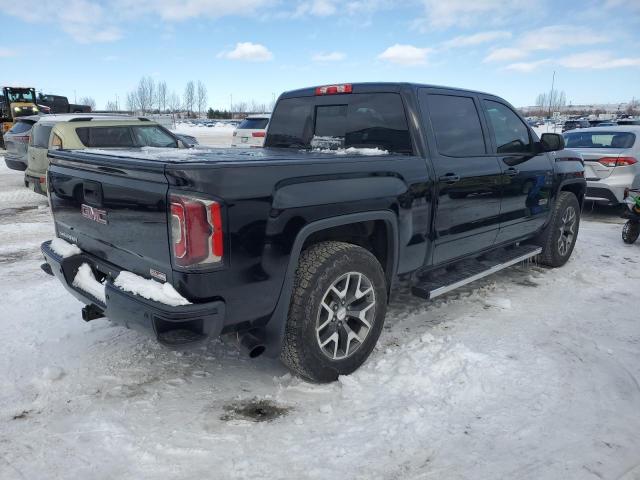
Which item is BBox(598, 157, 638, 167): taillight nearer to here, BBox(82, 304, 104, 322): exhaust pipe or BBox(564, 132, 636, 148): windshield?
BBox(564, 132, 636, 148): windshield

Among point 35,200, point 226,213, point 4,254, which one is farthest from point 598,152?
point 35,200

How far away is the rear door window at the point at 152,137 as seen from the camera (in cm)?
891

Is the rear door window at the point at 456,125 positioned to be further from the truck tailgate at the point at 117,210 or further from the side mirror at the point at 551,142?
the truck tailgate at the point at 117,210

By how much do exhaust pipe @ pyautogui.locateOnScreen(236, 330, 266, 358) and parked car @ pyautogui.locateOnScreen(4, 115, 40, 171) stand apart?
1117 cm

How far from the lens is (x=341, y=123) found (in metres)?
4.21

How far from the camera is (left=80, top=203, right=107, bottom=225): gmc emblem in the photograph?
2977 millimetres

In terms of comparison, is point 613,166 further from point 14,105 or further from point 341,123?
point 14,105

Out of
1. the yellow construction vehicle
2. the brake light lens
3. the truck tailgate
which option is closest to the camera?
the truck tailgate

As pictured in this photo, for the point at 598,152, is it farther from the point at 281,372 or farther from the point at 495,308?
the point at 281,372

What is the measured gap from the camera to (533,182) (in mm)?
4988

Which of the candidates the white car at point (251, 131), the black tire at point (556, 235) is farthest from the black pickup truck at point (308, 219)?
the white car at point (251, 131)

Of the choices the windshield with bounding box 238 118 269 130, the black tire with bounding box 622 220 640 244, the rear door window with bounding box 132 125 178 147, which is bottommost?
the black tire with bounding box 622 220 640 244

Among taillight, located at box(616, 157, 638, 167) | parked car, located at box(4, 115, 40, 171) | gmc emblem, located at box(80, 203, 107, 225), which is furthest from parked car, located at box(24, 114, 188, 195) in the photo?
taillight, located at box(616, 157, 638, 167)

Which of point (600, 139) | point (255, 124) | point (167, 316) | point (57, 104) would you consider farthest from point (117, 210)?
point (57, 104)
